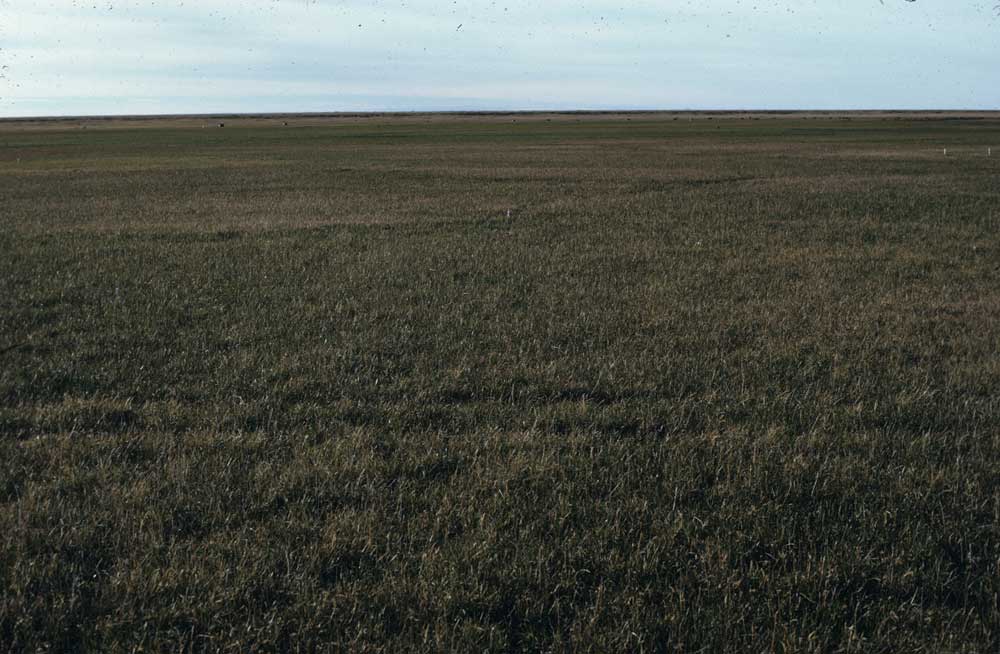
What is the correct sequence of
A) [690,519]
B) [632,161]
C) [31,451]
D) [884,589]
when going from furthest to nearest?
1. [632,161]
2. [31,451]
3. [690,519]
4. [884,589]

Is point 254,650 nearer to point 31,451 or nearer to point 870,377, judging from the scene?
point 31,451

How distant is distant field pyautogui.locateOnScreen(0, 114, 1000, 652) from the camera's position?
392 cm

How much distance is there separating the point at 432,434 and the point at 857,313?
21.6 ft

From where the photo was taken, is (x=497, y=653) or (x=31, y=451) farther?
(x=31, y=451)

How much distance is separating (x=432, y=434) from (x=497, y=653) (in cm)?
260

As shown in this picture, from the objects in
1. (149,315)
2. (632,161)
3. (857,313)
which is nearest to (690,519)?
(857,313)

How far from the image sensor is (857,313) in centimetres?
1013

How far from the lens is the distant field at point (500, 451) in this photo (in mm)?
3924

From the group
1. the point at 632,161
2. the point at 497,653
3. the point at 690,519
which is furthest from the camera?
the point at 632,161

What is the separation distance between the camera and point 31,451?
577 centimetres

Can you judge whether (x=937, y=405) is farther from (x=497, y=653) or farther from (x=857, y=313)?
(x=497, y=653)

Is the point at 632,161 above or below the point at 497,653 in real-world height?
above

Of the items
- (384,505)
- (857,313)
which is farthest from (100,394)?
(857,313)

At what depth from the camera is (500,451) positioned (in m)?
5.83
